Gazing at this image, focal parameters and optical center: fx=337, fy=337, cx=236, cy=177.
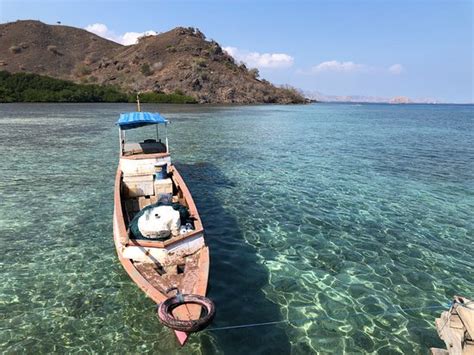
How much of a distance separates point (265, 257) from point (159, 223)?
4.73 meters

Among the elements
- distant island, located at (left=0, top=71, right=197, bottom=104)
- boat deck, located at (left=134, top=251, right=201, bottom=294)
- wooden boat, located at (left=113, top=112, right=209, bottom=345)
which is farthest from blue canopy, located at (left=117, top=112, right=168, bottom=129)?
distant island, located at (left=0, top=71, right=197, bottom=104)

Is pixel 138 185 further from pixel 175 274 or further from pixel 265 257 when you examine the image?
pixel 175 274

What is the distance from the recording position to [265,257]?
549 inches

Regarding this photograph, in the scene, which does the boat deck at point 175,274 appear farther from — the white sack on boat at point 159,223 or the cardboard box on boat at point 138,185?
the cardboard box on boat at point 138,185

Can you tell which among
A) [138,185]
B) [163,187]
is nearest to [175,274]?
[163,187]

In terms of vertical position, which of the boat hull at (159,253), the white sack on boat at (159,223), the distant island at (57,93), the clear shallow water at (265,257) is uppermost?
the distant island at (57,93)

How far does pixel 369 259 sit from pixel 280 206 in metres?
6.57

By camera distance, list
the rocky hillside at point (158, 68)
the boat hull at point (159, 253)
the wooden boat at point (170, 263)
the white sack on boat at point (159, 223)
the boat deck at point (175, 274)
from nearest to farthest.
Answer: the wooden boat at point (170, 263), the boat hull at point (159, 253), the boat deck at point (175, 274), the white sack on boat at point (159, 223), the rocky hillside at point (158, 68)

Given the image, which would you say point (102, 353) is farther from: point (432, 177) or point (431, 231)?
point (432, 177)

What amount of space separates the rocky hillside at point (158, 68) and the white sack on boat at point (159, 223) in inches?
5323

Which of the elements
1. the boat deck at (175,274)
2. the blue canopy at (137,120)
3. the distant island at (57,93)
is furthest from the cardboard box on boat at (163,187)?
the distant island at (57,93)

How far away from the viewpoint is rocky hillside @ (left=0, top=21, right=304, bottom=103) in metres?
152

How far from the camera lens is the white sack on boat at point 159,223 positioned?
38.5 feet

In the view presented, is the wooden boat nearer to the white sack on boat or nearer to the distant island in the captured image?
the white sack on boat
